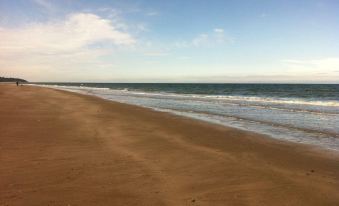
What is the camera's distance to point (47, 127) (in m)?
14.0

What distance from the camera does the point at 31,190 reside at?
6.11 m

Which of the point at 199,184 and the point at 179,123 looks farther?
the point at 179,123

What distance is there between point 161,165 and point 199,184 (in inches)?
64.4

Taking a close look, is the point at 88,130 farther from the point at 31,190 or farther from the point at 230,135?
the point at 31,190

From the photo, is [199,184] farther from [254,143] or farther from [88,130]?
[88,130]

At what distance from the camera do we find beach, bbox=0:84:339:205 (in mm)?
5953

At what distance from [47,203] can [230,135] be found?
884 cm

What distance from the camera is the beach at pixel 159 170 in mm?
5953

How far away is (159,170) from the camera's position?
767 cm

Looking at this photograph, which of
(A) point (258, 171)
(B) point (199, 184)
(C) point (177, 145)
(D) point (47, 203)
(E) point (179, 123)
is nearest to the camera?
(D) point (47, 203)

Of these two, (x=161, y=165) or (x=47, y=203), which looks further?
(x=161, y=165)

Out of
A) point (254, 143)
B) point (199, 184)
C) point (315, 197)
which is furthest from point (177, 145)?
point (315, 197)

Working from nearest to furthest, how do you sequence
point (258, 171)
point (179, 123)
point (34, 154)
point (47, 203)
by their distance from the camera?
point (47, 203) → point (258, 171) → point (34, 154) → point (179, 123)

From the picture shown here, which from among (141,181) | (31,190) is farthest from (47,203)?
(141,181)
